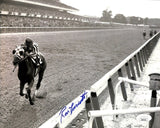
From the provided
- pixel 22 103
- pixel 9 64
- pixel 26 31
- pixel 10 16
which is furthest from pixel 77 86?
pixel 10 16

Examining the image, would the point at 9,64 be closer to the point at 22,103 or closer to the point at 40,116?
the point at 22,103

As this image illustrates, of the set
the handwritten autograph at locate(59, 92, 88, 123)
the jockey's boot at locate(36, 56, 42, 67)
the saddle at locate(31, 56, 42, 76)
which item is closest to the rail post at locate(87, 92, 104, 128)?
the handwritten autograph at locate(59, 92, 88, 123)

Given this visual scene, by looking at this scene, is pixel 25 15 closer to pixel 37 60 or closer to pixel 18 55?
pixel 37 60

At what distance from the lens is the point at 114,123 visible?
4578 mm

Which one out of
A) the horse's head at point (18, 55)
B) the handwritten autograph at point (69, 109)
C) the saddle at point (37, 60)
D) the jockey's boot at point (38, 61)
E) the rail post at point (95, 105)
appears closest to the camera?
the handwritten autograph at point (69, 109)

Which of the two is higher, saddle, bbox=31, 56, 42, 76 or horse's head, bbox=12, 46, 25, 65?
horse's head, bbox=12, 46, 25, 65

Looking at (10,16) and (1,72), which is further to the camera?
(10,16)

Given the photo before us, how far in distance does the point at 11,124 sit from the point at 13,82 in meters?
3.94

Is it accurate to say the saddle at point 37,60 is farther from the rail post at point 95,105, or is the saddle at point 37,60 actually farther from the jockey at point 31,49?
the rail post at point 95,105

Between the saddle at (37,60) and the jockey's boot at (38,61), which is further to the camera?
the jockey's boot at (38,61)

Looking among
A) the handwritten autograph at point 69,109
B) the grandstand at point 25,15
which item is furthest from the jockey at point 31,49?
the grandstand at point 25,15

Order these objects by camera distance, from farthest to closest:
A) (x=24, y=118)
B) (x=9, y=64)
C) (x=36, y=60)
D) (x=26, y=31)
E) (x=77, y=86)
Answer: (x=26, y=31) → (x=9, y=64) → (x=77, y=86) → (x=36, y=60) → (x=24, y=118)

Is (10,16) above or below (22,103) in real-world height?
above

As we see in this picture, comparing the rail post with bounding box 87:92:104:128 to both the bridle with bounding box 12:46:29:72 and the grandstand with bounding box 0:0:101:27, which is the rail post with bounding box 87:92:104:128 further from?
the grandstand with bounding box 0:0:101:27
